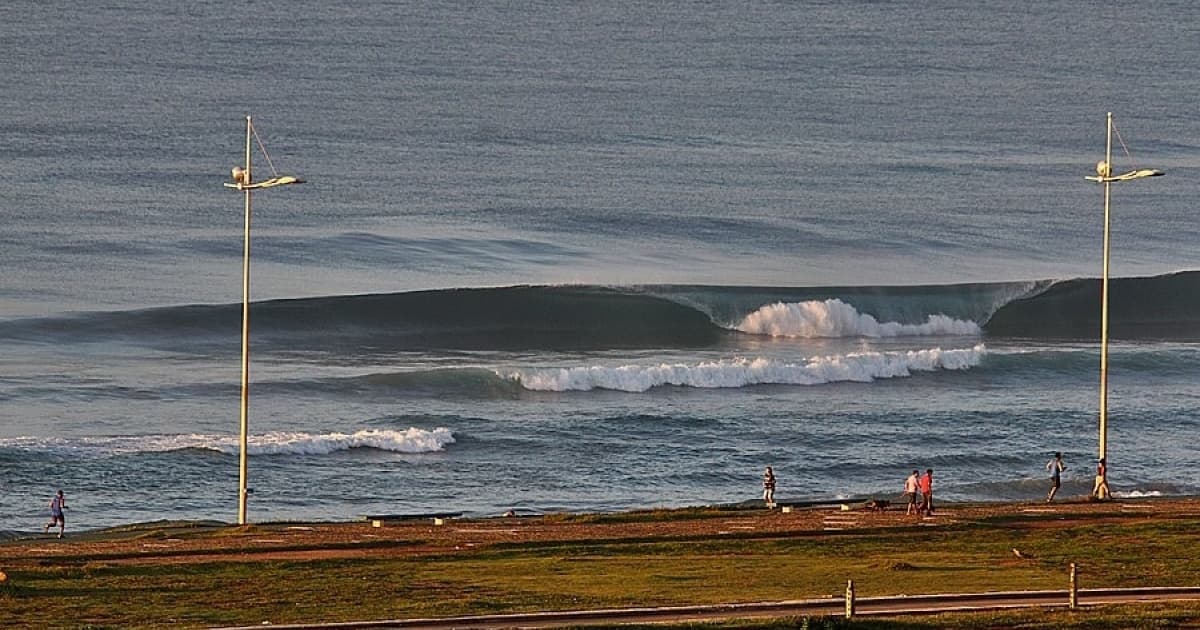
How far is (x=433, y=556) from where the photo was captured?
32250 mm

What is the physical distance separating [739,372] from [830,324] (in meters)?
12.0

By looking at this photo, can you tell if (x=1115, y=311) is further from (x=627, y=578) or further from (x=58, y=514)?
(x=627, y=578)

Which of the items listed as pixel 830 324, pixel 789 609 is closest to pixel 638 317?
pixel 830 324

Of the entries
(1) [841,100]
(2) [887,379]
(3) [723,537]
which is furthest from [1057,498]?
(1) [841,100]

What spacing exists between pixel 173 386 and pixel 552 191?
122 feet

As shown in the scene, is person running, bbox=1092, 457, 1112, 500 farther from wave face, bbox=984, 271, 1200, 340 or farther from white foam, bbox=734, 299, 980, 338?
wave face, bbox=984, 271, 1200, 340

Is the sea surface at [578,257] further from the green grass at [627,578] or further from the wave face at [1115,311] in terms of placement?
the green grass at [627,578]

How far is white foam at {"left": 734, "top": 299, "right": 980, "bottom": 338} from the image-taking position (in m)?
71.7

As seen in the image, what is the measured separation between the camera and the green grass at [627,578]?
27.2 metres

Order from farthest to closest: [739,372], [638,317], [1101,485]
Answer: [638,317] → [739,372] → [1101,485]

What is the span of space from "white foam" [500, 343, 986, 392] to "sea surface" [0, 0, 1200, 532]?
0.15m

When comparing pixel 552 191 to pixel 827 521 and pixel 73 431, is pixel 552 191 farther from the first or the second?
pixel 827 521

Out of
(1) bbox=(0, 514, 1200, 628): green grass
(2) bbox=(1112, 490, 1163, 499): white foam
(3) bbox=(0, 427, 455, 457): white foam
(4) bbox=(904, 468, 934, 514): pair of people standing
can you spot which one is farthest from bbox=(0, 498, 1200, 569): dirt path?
(3) bbox=(0, 427, 455, 457): white foam

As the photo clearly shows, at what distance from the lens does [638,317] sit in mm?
71062
